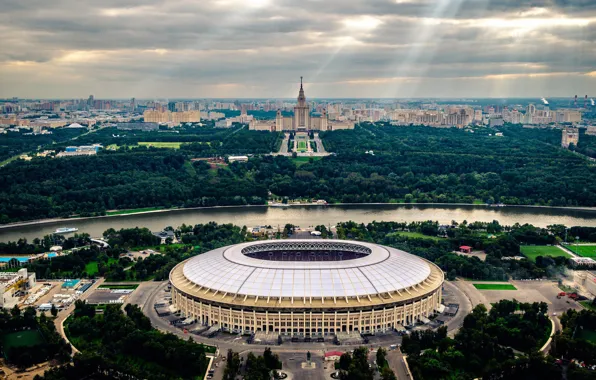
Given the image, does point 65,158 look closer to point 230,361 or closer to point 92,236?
point 92,236

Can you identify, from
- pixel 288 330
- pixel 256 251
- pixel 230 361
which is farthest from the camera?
pixel 256 251

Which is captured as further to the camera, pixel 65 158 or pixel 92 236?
pixel 65 158

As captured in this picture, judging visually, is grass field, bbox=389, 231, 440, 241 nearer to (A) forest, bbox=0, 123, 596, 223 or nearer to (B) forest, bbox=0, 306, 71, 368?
(A) forest, bbox=0, 123, 596, 223

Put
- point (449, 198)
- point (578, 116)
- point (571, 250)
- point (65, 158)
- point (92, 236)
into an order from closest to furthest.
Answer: point (571, 250)
point (92, 236)
point (449, 198)
point (65, 158)
point (578, 116)

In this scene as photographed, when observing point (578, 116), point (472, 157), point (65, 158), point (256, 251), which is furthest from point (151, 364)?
point (578, 116)

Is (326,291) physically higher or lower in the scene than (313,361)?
higher

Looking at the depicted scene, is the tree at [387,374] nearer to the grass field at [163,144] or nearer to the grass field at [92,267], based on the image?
the grass field at [92,267]

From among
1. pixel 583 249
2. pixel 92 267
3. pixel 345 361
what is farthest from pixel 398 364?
pixel 583 249
